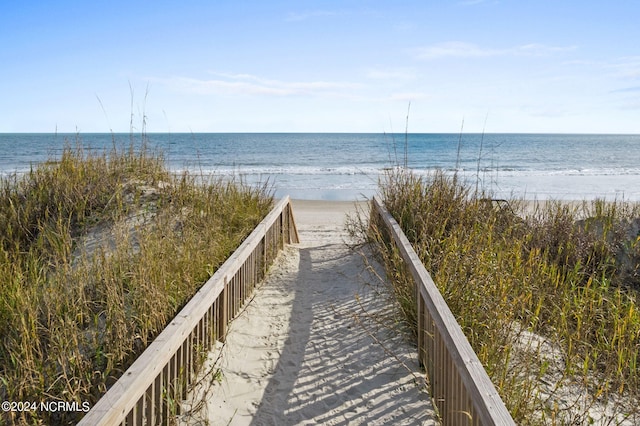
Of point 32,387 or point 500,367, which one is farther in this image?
point 500,367

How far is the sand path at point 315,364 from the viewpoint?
10.4 ft

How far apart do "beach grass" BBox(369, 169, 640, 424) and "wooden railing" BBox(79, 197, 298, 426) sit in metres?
1.42

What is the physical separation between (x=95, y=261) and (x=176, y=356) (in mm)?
1440

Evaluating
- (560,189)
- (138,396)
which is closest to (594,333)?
(138,396)

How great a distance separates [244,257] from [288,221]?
3581 mm

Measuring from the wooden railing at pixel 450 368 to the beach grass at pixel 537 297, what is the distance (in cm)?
28

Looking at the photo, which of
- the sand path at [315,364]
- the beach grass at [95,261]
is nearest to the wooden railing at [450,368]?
→ the sand path at [315,364]

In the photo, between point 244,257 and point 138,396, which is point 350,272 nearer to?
point 244,257

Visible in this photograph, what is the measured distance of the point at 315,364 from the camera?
3.86m

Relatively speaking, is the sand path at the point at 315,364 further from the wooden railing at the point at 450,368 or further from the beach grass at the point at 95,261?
the beach grass at the point at 95,261

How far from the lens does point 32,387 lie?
2.77 metres

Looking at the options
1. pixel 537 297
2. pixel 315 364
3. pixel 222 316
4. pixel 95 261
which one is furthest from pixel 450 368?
pixel 95 261

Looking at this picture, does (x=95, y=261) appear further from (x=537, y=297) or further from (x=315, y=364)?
(x=537, y=297)

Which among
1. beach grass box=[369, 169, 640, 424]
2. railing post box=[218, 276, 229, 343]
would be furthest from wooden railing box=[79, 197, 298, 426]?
beach grass box=[369, 169, 640, 424]
